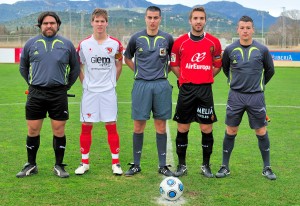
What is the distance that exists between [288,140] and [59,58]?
4660 mm

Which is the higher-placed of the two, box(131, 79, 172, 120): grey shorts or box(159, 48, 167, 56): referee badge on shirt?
box(159, 48, 167, 56): referee badge on shirt

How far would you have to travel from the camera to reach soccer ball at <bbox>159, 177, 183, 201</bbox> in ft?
15.2

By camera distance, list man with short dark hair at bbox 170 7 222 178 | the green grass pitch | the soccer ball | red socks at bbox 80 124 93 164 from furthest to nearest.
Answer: red socks at bbox 80 124 93 164 < man with short dark hair at bbox 170 7 222 178 < the green grass pitch < the soccer ball

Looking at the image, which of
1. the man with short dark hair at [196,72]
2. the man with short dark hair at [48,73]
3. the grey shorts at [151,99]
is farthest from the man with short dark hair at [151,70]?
the man with short dark hair at [48,73]

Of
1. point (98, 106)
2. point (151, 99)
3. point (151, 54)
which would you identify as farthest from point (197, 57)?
point (98, 106)

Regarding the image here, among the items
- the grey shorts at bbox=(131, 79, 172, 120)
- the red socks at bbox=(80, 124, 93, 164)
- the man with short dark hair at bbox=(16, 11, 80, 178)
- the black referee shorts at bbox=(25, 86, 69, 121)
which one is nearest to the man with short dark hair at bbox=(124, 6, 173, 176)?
the grey shorts at bbox=(131, 79, 172, 120)

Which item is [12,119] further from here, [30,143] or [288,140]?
[288,140]

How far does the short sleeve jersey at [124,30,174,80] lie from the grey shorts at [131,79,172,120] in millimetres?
94

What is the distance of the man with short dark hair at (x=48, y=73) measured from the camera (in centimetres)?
533

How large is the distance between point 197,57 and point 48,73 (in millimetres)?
1916

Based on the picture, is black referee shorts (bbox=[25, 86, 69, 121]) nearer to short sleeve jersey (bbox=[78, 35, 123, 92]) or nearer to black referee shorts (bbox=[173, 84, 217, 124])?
short sleeve jersey (bbox=[78, 35, 123, 92])

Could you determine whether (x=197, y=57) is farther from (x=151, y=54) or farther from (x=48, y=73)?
(x=48, y=73)

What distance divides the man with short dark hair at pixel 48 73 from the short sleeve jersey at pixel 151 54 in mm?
819

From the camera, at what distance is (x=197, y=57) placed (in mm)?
5477
